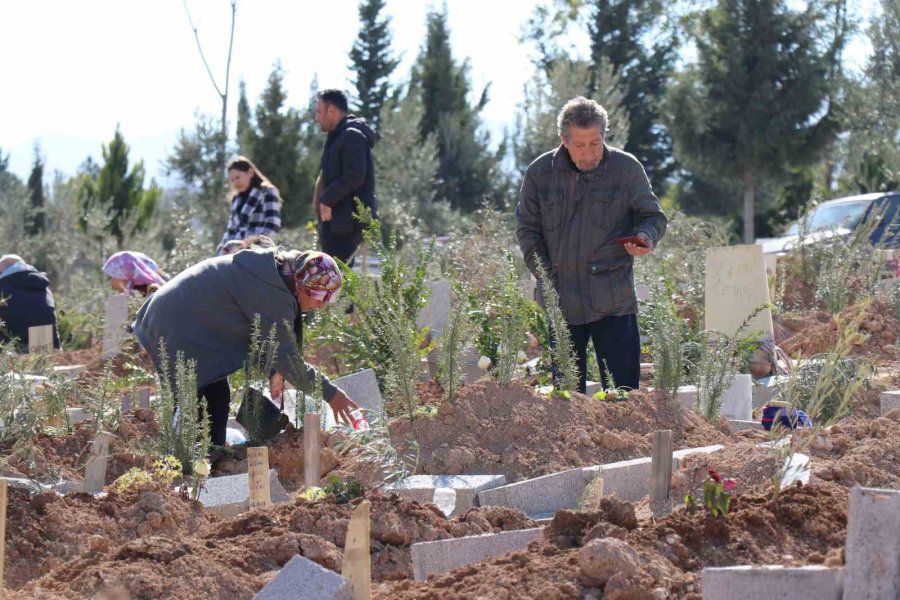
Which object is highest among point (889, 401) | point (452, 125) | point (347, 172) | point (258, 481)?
point (452, 125)

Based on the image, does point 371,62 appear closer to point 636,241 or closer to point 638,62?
point 638,62

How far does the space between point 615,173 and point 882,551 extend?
3.23 meters

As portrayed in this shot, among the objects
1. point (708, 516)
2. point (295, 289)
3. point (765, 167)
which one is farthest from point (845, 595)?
point (765, 167)

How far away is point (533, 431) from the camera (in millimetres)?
4816

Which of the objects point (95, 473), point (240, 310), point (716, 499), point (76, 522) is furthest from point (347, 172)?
point (716, 499)

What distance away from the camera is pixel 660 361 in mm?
5363

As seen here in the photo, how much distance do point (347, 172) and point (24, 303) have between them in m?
2.93

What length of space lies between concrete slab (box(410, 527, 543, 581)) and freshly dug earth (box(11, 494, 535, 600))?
0.18 metres

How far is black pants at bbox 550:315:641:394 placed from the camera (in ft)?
18.5

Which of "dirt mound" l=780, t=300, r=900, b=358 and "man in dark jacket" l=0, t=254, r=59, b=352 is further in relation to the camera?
"man in dark jacket" l=0, t=254, r=59, b=352

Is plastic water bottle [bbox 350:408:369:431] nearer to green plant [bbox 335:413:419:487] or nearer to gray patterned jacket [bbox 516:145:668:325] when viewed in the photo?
green plant [bbox 335:413:419:487]

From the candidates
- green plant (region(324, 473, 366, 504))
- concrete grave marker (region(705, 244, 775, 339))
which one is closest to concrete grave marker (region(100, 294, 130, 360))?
concrete grave marker (region(705, 244, 775, 339))

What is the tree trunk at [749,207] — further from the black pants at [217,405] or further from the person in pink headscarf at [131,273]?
the black pants at [217,405]

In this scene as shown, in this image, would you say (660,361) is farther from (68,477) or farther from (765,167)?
(765,167)
